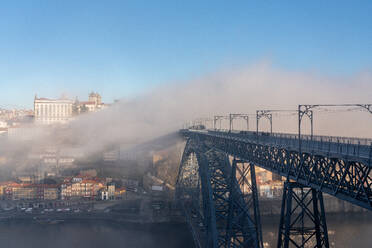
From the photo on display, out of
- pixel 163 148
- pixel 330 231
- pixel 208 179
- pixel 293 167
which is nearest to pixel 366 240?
pixel 330 231

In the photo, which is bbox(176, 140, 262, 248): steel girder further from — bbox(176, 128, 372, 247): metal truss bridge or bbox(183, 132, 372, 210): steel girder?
bbox(183, 132, 372, 210): steel girder

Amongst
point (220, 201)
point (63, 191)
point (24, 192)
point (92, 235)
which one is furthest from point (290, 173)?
point (24, 192)

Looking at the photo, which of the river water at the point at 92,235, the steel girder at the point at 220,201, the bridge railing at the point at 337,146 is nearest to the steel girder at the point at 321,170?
the bridge railing at the point at 337,146

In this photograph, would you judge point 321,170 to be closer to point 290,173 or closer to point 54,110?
point 290,173

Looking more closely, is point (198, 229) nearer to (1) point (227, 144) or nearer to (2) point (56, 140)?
(1) point (227, 144)

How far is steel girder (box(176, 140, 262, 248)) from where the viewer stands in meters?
11.2

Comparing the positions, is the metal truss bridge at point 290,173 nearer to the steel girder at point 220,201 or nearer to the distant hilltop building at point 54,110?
the steel girder at point 220,201

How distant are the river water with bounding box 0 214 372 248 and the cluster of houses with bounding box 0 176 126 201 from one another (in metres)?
6.04

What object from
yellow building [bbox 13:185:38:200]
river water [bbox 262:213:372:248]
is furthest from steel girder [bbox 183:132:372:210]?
yellow building [bbox 13:185:38:200]

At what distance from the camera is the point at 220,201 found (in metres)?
15.0

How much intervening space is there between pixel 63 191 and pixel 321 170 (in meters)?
31.6

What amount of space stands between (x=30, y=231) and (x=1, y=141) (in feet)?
92.2

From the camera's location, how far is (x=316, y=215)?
6289 millimetres

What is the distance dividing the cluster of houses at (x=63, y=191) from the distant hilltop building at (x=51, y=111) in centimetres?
2805
